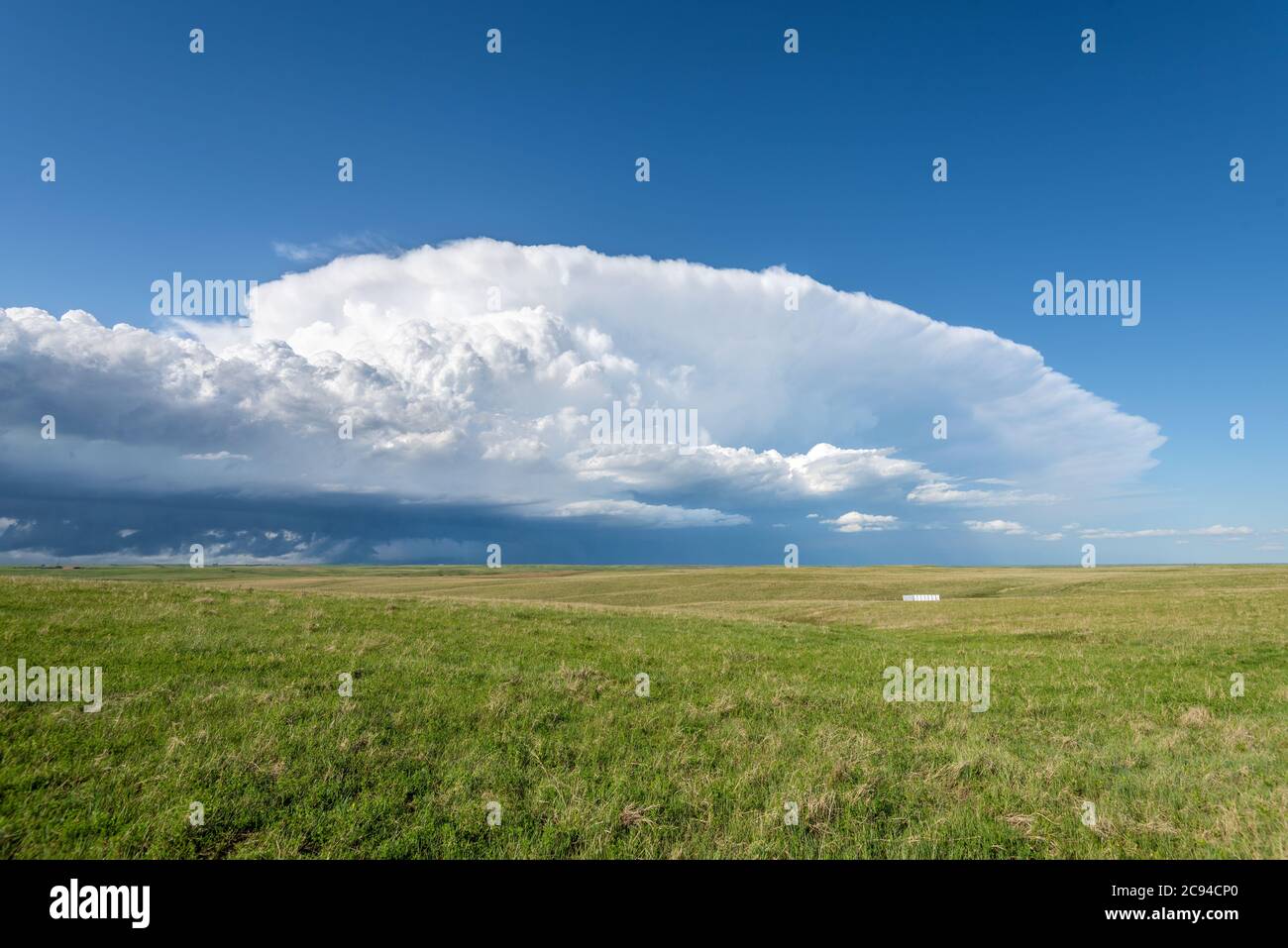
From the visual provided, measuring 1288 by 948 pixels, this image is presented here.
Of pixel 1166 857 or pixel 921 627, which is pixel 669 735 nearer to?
pixel 1166 857

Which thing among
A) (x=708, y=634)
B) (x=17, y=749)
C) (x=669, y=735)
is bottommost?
(x=708, y=634)

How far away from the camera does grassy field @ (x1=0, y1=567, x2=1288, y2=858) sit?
280 inches

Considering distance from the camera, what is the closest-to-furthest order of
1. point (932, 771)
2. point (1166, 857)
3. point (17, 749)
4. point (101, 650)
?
point (1166, 857) < point (17, 749) < point (932, 771) < point (101, 650)

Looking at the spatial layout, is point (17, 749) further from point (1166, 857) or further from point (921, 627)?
point (921, 627)

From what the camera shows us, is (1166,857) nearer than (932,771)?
Yes

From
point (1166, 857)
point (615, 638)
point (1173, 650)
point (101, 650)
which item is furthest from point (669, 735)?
point (1173, 650)

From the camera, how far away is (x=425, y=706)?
446 inches

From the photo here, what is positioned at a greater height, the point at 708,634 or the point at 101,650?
the point at 101,650

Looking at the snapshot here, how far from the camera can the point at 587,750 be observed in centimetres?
980

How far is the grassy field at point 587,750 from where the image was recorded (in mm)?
7105
